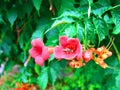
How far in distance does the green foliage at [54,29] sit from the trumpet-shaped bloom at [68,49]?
70mm

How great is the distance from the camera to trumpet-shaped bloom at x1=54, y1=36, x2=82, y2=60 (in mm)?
1381

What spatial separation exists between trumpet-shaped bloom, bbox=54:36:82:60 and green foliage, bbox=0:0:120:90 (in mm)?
70

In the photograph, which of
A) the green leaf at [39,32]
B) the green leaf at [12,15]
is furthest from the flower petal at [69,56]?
the green leaf at [12,15]

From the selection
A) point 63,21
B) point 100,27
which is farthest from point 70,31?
point 100,27

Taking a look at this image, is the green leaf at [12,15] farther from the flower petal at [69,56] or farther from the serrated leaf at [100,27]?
the flower petal at [69,56]

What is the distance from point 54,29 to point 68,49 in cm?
70

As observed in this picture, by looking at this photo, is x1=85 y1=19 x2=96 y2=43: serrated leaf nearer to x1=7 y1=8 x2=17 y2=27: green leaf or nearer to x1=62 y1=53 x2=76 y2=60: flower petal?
x1=62 y1=53 x2=76 y2=60: flower petal

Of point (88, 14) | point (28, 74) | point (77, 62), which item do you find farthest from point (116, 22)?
point (28, 74)

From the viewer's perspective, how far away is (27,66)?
9.05ft

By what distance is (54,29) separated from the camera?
6.87 feet

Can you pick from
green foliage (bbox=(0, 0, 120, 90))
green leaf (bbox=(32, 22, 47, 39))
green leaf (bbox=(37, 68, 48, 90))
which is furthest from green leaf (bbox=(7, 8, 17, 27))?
green leaf (bbox=(37, 68, 48, 90))

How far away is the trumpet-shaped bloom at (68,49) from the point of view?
54.4 inches

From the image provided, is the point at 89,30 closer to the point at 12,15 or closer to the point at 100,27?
the point at 100,27

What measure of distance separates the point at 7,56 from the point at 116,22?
161 centimetres
